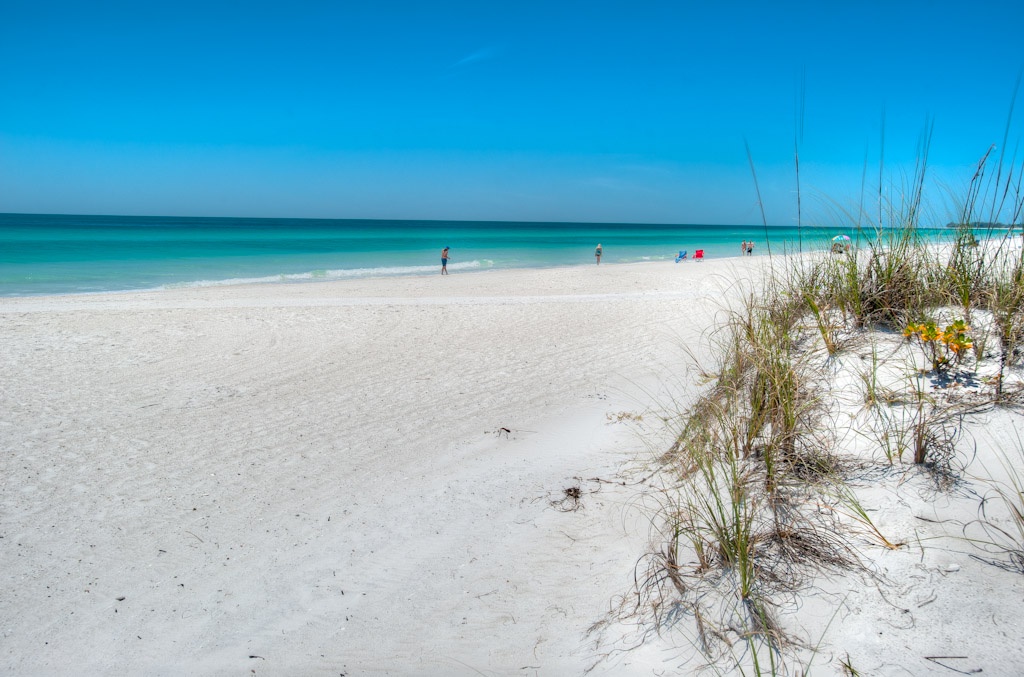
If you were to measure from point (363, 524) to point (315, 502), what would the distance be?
0.53 meters

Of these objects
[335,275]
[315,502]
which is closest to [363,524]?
[315,502]

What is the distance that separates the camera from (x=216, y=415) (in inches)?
237

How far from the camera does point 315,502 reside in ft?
14.0

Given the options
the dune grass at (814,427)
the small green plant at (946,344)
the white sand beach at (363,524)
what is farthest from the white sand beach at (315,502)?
the small green plant at (946,344)

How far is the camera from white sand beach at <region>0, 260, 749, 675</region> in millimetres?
2920

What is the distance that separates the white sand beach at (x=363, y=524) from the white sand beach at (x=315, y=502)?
0.06 ft

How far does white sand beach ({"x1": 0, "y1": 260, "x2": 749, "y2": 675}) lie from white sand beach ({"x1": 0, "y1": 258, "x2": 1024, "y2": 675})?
18mm

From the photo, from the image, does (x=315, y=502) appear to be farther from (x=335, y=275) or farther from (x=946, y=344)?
(x=335, y=275)

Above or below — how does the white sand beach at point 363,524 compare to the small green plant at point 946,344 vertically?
below

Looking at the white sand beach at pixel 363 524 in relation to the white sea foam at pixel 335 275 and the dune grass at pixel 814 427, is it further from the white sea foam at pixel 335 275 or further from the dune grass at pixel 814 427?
the white sea foam at pixel 335 275

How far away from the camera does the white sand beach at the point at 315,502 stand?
2.92 m

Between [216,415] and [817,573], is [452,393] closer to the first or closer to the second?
[216,415]

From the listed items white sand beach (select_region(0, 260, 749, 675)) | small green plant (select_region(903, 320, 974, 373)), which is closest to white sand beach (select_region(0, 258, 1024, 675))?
white sand beach (select_region(0, 260, 749, 675))

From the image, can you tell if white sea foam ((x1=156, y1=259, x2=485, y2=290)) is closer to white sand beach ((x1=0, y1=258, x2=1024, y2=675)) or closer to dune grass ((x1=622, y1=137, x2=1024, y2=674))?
white sand beach ((x1=0, y1=258, x2=1024, y2=675))
